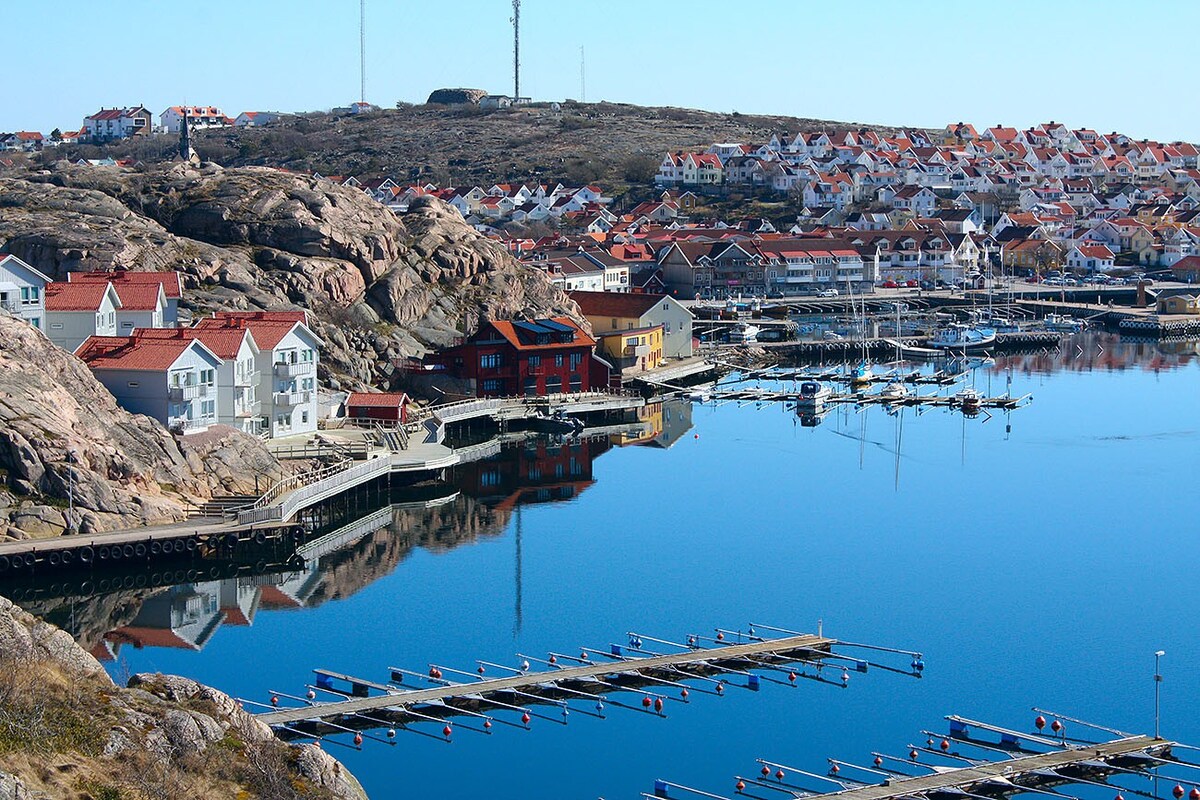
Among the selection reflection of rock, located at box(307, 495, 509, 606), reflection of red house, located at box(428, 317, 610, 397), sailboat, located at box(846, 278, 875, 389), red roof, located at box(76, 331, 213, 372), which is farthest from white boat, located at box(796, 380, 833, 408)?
red roof, located at box(76, 331, 213, 372)

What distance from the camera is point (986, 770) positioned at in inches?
917

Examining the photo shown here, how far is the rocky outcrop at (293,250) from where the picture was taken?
53.0 m

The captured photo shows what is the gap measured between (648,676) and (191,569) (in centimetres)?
1165

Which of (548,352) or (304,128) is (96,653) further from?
(304,128)

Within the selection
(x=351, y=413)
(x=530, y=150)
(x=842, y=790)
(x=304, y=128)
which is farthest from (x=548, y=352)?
(x=304, y=128)

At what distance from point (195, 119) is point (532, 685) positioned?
4868 inches

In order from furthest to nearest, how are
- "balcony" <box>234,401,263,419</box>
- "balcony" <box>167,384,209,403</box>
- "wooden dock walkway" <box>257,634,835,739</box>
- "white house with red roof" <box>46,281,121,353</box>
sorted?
"white house with red roof" <box>46,281,121,353</box>
"balcony" <box>234,401,263,419</box>
"balcony" <box>167,384,209,403</box>
"wooden dock walkway" <box>257,634,835,739</box>

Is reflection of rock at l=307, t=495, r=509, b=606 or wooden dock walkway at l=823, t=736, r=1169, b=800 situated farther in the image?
reflection of rock at l=307, t=495, r=509, b=606

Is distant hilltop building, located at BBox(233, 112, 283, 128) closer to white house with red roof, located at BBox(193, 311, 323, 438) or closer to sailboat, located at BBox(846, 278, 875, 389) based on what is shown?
sailboat, located at BBox(846, 278, 875, 389)

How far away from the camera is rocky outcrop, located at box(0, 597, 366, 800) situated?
15.8 m

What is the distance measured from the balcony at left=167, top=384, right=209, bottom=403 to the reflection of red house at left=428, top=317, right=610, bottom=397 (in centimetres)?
1391

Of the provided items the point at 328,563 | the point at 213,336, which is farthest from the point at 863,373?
the point at 328,563

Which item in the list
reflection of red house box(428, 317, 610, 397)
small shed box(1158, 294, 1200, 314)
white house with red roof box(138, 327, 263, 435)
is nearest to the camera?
white house with red roof box(138, 327, 263, 435)

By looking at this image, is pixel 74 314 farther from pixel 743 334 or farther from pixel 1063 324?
pixel 1063 324
